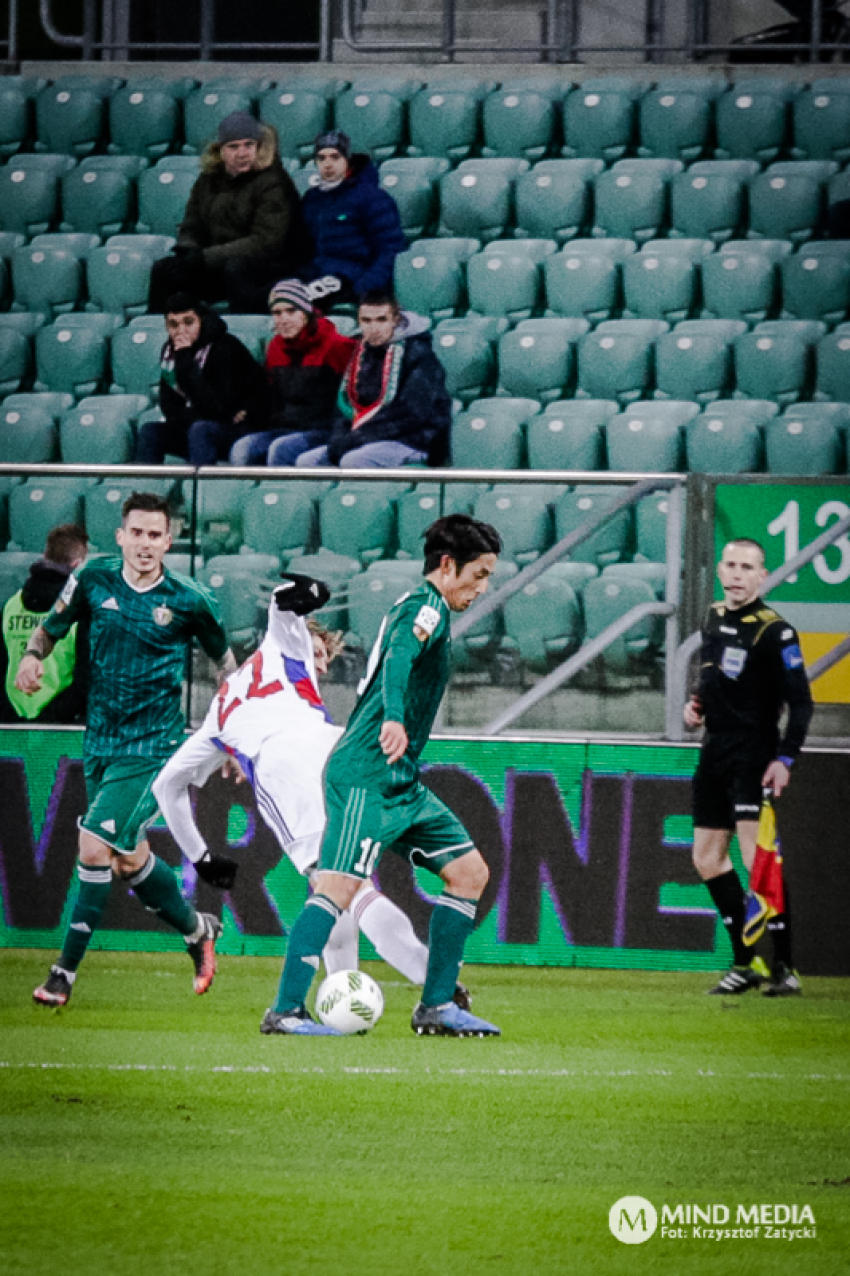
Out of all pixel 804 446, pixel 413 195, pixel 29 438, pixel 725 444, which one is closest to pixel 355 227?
pixel 413 195

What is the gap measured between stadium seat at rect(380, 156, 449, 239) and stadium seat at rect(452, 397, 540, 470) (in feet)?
7.25

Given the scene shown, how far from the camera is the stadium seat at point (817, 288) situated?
11.5 meters

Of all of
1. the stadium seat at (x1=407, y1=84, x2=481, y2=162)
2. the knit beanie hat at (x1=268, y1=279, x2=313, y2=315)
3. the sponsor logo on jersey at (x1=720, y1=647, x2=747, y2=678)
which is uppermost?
the stadium seat at (x1=407, y1=84, x2=481, y2=162)

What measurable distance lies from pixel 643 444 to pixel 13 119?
5557 mm

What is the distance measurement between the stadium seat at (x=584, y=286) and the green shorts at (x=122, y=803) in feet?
16.7

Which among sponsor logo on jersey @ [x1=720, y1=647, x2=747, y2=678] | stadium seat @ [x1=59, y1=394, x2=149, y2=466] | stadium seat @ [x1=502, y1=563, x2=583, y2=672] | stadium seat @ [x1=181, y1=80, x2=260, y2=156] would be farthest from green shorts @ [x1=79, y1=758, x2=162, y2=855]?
stadium seat @ [x1=181, y1=80, x2=260, y2=156]

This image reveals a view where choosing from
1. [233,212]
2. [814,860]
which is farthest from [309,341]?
[814,860]

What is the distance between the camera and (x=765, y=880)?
814 cm

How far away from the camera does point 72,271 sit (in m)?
12.5

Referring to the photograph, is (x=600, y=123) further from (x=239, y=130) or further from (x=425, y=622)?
(x=425, y=622)

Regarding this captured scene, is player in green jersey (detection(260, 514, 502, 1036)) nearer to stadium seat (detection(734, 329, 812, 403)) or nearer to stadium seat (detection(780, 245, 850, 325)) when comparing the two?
stadium seat (detection(734, 329, 812, 403))

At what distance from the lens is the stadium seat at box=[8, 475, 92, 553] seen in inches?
360

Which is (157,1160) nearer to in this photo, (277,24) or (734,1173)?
(734,1173)

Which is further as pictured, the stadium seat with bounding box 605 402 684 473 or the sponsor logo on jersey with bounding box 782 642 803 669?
the stadium seat with bounding box 605 402 684 473
